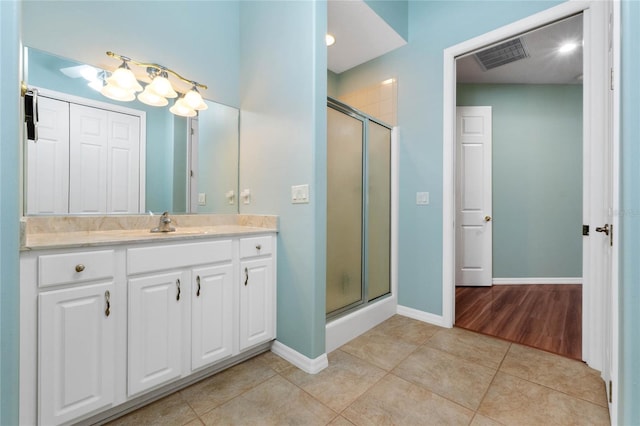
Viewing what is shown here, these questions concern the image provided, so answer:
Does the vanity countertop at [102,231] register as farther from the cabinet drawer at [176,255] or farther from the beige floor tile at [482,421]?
the beige floor tile at [482,421]

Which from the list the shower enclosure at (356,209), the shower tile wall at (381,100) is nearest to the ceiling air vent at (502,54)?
the shower tile wall at (381,100)

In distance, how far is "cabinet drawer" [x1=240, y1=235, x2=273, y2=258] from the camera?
5.61 ft

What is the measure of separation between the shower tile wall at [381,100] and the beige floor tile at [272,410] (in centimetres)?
238

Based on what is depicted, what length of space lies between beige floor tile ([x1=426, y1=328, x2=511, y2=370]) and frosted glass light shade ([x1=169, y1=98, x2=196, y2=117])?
2443mm

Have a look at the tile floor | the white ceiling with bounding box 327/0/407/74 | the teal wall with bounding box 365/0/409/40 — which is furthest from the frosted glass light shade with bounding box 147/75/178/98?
the tile floor

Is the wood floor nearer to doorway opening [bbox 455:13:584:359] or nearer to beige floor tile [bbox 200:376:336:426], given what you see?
doorway opening [bbox 455:13:584:359]

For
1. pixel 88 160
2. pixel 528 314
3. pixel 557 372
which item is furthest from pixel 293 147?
pixel 528 314

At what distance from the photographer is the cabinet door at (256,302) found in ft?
5.60

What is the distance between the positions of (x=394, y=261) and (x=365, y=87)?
188 centimetres

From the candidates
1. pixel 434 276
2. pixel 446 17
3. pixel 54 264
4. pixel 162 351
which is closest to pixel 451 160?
pixel 434 276

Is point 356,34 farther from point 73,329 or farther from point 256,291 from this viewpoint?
point 73,329

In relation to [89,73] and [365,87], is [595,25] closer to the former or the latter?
[365,87]

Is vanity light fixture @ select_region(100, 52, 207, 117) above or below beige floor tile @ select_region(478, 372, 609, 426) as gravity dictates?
above

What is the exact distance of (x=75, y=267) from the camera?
112cm
